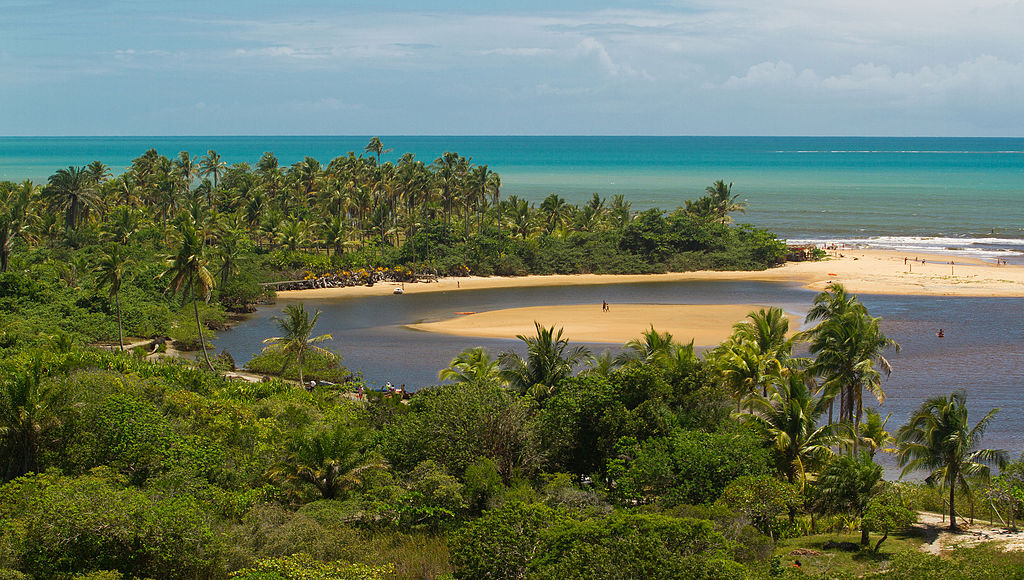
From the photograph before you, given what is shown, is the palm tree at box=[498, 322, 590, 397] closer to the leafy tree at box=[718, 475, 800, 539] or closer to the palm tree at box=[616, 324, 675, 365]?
the palm tree at box=[616, 324, 675, 365]

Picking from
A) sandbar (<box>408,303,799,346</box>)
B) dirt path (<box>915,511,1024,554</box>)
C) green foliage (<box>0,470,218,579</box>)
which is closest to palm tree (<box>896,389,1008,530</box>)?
dirt path (<box>915,511,1024,554</box>)

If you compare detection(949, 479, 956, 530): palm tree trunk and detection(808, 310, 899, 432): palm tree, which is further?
detection(808, 310, 899, 432): palm tree

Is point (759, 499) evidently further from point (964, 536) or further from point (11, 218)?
point (11, 218)

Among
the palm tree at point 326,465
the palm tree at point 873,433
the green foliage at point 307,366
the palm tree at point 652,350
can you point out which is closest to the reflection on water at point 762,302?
the green foliage at point 307,366

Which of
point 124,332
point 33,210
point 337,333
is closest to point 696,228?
point 337,333

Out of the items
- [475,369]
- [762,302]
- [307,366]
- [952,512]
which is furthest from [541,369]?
[762,302]

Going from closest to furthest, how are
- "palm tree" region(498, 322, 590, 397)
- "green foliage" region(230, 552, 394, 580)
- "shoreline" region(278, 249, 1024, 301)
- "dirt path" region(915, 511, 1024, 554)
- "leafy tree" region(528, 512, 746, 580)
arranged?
"leafy tree" region(528, 512, 746, 580)
"green foliage" region(230, 552, 394, 580)
"dirt path" region(915, 511, 1024, 554)
"palm tree" region(498, 322, 590, 397)
"shoreline" region(278, 249, 1024, 301)

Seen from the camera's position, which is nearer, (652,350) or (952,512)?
(952,512)
